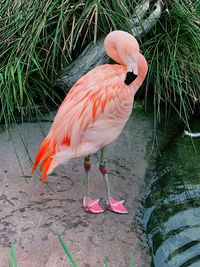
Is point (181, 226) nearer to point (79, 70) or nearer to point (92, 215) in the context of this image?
point (92, 215)

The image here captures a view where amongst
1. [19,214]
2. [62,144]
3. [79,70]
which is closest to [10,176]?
[19,214]

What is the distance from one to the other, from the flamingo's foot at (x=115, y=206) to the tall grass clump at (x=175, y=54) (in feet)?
2.59

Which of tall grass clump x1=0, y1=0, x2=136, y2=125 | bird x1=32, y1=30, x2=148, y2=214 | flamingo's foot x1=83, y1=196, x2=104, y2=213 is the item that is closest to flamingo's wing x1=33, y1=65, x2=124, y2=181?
bird x1=32, y1=30, x2=148, y2=214

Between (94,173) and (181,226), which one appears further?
(94,173)

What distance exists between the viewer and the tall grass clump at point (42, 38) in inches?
120

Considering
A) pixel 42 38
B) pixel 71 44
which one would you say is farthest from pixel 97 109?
pixel 42 38

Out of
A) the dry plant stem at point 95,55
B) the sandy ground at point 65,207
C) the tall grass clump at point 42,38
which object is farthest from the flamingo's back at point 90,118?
the dry plant stem at point 95,55

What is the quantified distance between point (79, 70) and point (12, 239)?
4.46 ft

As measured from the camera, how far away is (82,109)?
224 cm

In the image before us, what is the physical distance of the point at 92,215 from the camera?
2.41m

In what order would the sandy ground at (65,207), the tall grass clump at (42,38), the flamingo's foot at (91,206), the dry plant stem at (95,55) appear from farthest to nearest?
the dry plant stem at (95,55) → the tall grass clump at (42,38) → the flamingo's foot at (91,206) → the sandy ground at (65,207)

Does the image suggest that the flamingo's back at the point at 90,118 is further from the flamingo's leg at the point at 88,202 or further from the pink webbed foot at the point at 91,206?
the pink webbed foot at the point at 91,206

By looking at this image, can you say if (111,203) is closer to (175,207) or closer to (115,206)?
(115,206)

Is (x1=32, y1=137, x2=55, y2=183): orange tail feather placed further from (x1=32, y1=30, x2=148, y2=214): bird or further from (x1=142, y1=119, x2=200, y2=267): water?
(x1=142, y1=119, x2=200, y2=267): water
